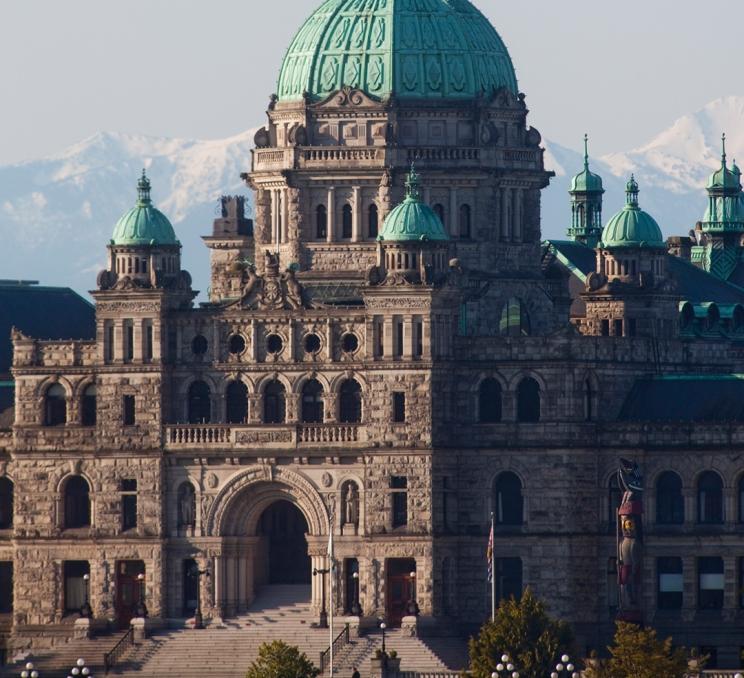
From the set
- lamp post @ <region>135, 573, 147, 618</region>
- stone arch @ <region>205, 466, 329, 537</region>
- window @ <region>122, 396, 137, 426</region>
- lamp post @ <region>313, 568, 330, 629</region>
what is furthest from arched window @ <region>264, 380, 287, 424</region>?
lamp post @ <region>135, 573, 147, 618</region>

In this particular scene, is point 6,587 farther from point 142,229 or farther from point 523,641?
point 523,641

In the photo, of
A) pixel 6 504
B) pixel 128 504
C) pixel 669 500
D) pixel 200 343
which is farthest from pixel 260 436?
pixel 669 500

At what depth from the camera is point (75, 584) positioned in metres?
181

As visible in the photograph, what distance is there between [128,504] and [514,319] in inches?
727

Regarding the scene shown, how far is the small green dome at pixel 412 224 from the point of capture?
176250 millimetres

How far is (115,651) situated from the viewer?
176m

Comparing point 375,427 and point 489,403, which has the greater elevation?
point 489,403

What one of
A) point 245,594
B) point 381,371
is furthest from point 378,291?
→ point 245,594

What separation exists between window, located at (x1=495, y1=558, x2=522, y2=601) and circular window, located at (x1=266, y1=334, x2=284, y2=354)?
1237cm

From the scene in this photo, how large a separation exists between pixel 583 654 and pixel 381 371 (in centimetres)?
1399

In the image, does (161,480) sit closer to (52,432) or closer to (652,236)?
(52,432)

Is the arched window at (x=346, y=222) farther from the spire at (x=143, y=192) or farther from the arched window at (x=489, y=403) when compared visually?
the arched window at (x=489, y=403)

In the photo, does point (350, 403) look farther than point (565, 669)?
Yes

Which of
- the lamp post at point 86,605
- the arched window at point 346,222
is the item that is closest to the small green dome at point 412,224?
the arched window at point 346,222
